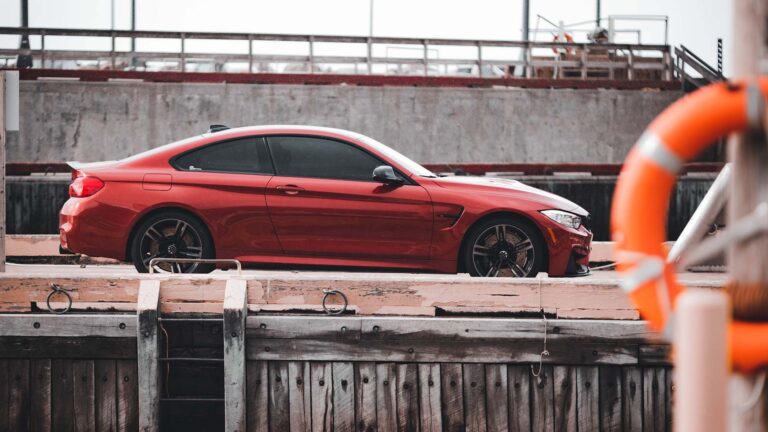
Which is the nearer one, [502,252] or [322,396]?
[322,396]

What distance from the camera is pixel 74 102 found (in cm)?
2375

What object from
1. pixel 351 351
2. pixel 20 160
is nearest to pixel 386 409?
pixel 351 351

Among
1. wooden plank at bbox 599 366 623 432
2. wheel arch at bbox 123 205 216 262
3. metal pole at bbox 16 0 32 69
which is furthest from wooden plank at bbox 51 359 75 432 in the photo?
metal pole at bbox 16 0 32 69

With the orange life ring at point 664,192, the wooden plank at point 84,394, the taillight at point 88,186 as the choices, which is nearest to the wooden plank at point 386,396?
the wooden plank at point 84,394

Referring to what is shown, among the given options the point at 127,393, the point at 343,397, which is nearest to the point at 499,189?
the point at 343,397

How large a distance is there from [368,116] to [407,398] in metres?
18.3

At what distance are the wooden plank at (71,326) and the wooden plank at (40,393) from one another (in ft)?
0.68

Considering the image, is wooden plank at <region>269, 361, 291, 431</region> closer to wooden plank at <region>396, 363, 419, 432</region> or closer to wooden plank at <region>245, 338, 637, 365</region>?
wooden plank at <region>245, 338, 637, 365</region>

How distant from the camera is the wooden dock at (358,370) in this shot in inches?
260

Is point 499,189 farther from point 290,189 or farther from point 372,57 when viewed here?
point 372,57

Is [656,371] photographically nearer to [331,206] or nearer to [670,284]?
[331,206]

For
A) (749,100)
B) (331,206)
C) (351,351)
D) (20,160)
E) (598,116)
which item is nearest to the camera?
(749,100)

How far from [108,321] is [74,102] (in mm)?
18161

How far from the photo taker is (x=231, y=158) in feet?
28.2
